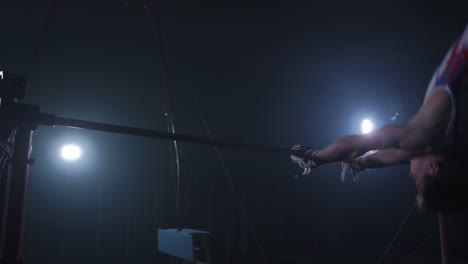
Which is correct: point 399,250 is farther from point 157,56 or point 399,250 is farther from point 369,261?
point 157,56

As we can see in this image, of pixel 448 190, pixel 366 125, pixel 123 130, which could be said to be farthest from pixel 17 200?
pixel 366 125

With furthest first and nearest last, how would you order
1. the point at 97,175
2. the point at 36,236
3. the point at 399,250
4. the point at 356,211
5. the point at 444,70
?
the point at 356,211
the point at 97,175
the point at 36,236
the point at 399,250
the point at 444,70

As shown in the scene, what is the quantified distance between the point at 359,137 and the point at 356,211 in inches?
477

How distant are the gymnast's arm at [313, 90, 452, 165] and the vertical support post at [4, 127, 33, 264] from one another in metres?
2.35

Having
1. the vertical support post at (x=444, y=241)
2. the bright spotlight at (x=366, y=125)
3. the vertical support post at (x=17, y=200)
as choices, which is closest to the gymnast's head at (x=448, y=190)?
the vertical support post at (x=17, y=200)

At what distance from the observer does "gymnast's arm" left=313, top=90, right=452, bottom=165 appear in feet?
6.36

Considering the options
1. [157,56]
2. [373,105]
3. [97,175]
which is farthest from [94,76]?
[373,105]

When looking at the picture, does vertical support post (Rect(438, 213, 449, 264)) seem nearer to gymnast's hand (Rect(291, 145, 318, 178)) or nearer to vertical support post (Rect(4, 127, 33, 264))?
gymnast's hand (Rect(291, 145, 318, 178))

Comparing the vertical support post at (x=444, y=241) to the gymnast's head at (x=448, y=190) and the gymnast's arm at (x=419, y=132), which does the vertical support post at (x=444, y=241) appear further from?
the gymnast's head at (x=448, y=190)

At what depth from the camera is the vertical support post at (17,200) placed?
6.46 feet

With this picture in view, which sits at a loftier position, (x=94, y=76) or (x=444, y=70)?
(x=94, y=76)

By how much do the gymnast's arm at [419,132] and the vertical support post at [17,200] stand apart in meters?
2.35

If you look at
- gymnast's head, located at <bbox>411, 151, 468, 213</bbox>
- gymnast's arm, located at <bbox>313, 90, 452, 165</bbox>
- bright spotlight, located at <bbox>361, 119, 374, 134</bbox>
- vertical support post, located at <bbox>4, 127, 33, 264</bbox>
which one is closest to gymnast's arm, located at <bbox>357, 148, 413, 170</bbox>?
gymnast's arm, located at <bbox>313, 90, 452, 165</bbox>

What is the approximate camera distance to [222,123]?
1366 cm
